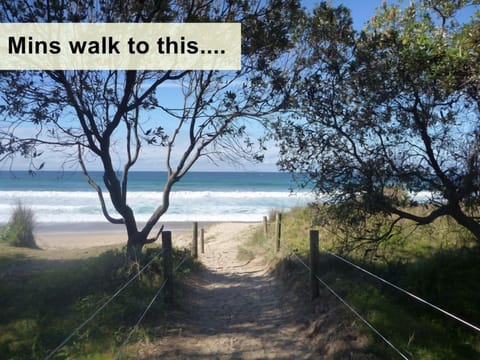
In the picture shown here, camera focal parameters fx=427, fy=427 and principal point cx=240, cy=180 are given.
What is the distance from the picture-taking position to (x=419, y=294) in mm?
6570

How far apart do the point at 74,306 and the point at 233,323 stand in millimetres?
2580

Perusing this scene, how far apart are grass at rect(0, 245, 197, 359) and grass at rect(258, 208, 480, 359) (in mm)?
3028

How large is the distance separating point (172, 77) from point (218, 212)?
26.8 metres

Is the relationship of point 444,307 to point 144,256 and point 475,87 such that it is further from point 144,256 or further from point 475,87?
point 144,256

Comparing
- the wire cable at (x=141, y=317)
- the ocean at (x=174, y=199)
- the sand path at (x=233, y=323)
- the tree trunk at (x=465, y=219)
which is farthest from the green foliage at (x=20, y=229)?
the tree trunk at (x=465, y=219)

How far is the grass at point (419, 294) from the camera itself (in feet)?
16.9

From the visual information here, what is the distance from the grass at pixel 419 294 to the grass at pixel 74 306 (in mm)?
3028

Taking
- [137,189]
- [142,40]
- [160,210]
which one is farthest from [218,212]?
[142,40]

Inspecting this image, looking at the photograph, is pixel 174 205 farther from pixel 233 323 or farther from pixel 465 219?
pixel 465 219

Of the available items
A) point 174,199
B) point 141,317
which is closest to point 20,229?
point 141,317

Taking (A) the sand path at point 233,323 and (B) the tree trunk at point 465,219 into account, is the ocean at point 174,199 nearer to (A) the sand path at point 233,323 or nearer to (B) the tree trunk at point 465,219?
(A) the sand path at point 233,323

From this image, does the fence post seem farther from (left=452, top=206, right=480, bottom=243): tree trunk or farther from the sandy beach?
the sandy beach
